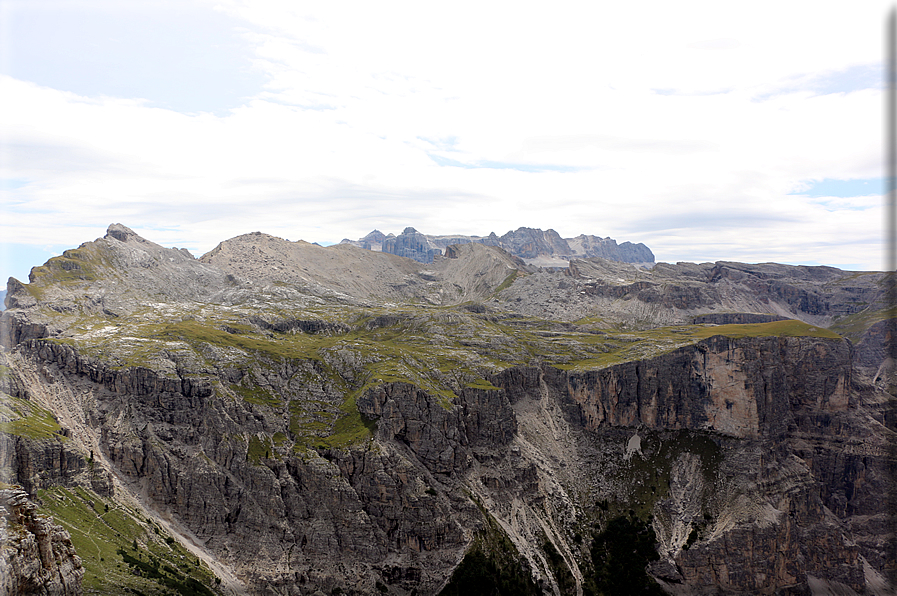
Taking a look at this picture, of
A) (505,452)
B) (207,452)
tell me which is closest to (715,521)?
(505,452)

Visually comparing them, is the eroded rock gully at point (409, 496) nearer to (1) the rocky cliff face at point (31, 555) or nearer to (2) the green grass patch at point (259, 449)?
(2) the green grass patch at point (259, 449)

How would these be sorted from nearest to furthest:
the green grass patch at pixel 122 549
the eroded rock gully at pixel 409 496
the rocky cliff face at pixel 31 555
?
the rocky cliff face at pixel 31 555
the green grass patch at pixel 122 549
the eroded rock gully at pixel 409 496

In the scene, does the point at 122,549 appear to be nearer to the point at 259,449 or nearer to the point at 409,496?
the point at 259,449

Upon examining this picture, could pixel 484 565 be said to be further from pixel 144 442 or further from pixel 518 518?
pixel 144 442

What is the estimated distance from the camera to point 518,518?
598ft

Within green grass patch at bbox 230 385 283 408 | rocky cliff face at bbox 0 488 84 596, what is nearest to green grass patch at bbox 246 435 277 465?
green grass patch at bbox 230 385 283 408

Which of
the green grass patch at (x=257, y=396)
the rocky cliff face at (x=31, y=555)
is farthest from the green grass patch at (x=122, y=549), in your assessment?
the rocky cliff face at (x=31, y=555)

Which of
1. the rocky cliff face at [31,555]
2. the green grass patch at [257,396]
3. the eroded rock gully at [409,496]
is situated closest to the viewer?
the rocky cliff face at [31,555]

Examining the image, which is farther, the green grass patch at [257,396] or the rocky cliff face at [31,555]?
the green grass patch at [257,396]

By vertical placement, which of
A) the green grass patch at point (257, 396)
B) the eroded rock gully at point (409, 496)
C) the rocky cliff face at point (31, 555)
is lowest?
the eroded rock gully at point (409, 496)

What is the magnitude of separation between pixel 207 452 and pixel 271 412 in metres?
24.1

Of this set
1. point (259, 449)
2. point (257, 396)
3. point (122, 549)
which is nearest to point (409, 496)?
point (259, 449)

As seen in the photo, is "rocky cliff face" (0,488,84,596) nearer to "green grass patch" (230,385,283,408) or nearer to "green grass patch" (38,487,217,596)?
"green grass patch" (38,487,217,596)

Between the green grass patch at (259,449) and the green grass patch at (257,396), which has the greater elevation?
the green grass patch at (257,396)
